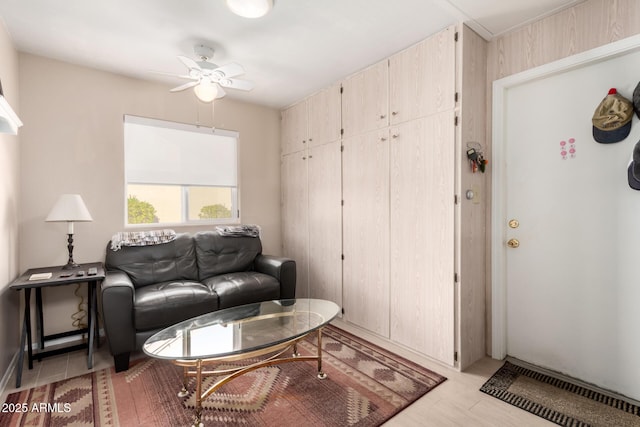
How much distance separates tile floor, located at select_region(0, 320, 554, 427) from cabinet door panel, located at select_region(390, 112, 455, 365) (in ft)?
0.63

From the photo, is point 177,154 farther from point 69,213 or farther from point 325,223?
point 325,223

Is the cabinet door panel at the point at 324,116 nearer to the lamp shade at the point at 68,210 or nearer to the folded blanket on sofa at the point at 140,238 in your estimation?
the folded blanket on sofa at the point at 140,238

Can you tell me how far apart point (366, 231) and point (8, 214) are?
2.92m

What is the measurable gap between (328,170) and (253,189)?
115 centimetres

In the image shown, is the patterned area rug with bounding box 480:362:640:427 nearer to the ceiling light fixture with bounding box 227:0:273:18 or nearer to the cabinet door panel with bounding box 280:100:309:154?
the ceiling light fixture with bounding box 227:0:273:18

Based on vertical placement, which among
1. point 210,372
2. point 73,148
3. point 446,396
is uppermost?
point 73,148

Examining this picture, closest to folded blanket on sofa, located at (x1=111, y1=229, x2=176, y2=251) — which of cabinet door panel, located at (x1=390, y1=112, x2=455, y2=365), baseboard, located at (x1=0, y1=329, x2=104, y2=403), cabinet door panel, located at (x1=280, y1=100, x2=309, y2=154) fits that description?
baseboard, located at (x1=0, y1=329, x2=104, y2=403)

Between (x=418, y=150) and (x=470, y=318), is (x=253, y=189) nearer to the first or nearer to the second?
(x=418, y=150)

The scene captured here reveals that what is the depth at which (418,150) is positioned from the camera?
260 cm

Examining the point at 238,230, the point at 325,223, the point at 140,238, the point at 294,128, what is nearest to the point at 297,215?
the point at 325,223

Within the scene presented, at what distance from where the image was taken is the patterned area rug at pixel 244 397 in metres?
1.84

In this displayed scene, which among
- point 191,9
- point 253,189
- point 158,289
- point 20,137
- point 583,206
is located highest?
point 191,9

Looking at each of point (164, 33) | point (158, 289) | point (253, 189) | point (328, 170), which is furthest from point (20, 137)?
point (328, 170)

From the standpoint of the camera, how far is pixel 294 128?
4051mm
